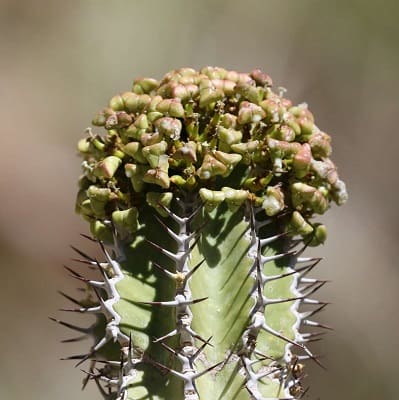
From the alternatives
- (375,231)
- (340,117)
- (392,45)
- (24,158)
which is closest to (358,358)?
(375,231)

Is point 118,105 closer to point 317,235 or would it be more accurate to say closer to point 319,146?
point 319,146

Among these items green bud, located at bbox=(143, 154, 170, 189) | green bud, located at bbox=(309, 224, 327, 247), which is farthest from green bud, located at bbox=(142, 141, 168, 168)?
green bud, located at bbox=(309, 224, 327, 247)

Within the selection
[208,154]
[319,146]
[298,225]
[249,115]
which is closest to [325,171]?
[319,146]

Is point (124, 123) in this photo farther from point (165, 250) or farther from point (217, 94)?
point (165, 250)

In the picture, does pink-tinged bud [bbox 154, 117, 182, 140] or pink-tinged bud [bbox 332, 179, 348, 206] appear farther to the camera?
pink-tinged bud [bbox 332, 179, 348, 206]

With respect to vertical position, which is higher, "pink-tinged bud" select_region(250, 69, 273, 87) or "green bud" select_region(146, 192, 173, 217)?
"pink-tinged bud" select_region(250, 69, 273, 87)

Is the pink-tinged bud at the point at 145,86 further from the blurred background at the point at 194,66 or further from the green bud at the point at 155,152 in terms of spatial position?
the blurred background at the point at 194,66

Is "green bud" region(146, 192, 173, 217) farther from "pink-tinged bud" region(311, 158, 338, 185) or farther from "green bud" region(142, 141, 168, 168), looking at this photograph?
"pink-tinged bud" region(311, 158, 338, 185)
